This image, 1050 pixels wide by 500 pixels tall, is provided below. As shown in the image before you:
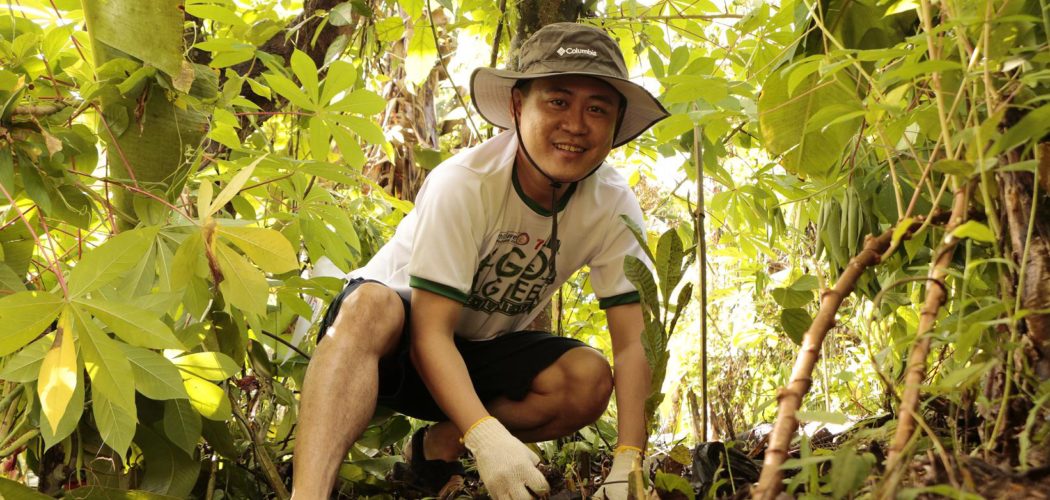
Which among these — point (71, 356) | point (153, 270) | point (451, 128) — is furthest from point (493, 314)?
point (451, 128)

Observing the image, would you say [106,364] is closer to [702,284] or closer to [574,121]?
[702,284]

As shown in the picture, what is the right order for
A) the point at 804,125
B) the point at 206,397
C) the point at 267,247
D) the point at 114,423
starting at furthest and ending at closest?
the point at 206,397, the point at 804,125, the point at 114,423, the point at 267,247

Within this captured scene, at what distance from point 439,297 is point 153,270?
0.64 meters

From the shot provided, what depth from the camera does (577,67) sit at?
202 cm

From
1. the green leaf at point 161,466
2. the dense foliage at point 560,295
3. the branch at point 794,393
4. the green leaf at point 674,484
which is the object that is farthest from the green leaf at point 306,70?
the branch at point 794,393

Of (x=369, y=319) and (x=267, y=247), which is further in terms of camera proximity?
(x=369, y=319)

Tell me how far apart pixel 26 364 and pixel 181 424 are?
17.7 inches

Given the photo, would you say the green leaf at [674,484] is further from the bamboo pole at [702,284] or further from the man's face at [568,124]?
the man's face at [568,124]

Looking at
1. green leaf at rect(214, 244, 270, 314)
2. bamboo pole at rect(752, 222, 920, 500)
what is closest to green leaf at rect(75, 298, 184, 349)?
green leaf at rect(214, 244, 270, 314)

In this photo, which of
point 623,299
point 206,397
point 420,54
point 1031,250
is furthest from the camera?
point 420,54

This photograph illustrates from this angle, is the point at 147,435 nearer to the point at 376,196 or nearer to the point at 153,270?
the point at 153,270

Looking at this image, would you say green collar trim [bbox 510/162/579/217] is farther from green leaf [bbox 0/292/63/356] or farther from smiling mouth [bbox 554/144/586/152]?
green leaf [bbox 0/292/63/356]

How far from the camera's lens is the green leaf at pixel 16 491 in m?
1.40

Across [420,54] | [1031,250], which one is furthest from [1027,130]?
[420,54]
